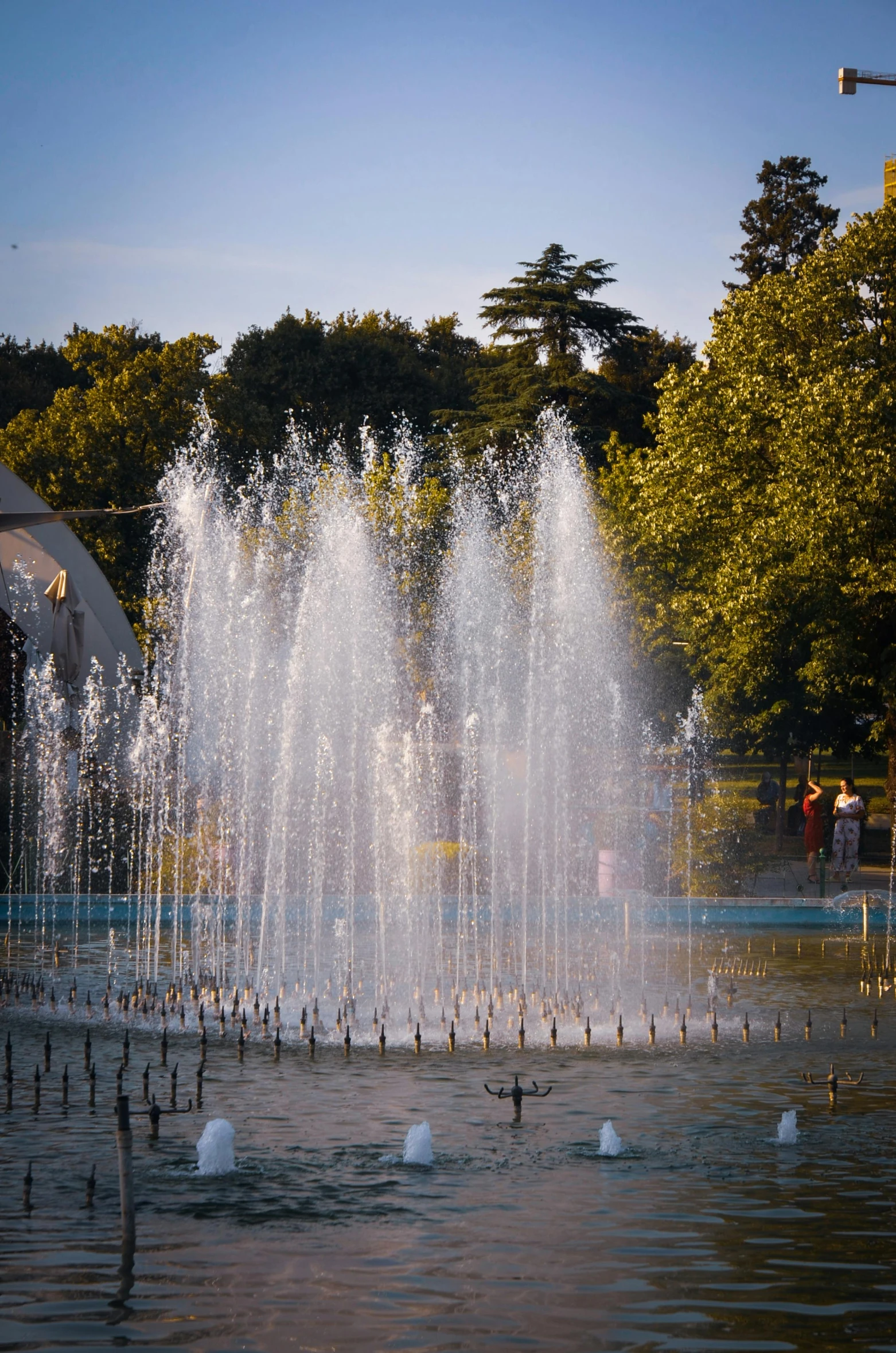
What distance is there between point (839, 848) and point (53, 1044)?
15.6 m

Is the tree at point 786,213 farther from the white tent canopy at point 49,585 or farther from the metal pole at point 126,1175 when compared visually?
the metal pole at point 126,1175

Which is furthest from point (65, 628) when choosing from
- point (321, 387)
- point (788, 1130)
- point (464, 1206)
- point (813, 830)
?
point (321, 387)

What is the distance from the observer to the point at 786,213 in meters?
56.0

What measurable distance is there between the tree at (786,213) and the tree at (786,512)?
27.6 m

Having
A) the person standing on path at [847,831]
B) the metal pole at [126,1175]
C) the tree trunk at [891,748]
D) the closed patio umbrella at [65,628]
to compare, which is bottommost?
the metal pole at [126,1175]

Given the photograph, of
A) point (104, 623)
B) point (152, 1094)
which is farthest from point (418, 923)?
point (104, 623)

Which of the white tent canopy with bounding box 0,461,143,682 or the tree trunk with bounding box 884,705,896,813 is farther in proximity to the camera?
the white tent canopy with bounding box 0,461,143,682

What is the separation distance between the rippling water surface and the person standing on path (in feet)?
41.1

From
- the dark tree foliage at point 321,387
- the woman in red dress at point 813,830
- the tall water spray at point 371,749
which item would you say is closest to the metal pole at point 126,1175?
the tall water spray at point 371,749

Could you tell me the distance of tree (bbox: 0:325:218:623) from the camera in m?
46.3

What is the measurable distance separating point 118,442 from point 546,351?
1417 centimetres

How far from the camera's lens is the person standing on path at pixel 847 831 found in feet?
78.1

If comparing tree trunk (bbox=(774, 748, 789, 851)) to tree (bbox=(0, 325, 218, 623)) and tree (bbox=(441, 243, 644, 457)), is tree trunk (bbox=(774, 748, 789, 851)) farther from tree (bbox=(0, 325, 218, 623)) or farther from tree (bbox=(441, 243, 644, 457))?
tree (bbox=(0, 325, 218, 623))

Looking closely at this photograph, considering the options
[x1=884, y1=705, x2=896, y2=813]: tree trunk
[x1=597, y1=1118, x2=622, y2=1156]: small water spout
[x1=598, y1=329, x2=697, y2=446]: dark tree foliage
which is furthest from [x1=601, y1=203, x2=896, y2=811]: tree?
[x1=597, y1=1118, x2=622, y2=1156]: small water spout
